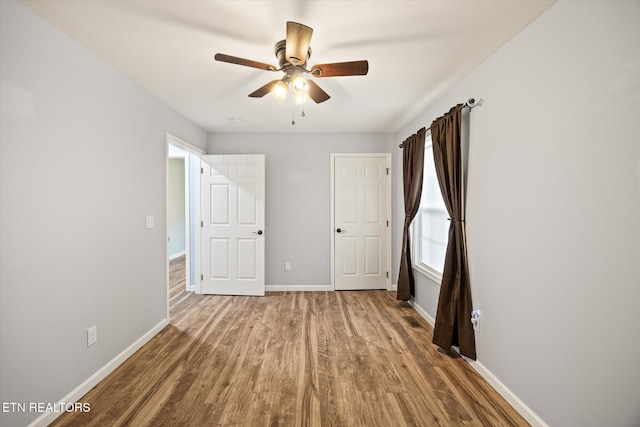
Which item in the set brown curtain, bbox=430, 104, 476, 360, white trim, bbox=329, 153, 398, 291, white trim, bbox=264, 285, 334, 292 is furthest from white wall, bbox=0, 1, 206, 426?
brown curtain, bbox=430, 104, 476, 360

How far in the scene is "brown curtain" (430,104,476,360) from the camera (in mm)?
2230

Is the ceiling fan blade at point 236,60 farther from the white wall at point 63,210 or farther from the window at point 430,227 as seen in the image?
the window at point 430,227

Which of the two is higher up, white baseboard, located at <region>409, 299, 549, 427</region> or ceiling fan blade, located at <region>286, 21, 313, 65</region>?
ceiling fan blade, located at <region>286, 21, 313, 65</region>

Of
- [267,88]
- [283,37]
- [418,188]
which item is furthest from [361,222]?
[283,37]

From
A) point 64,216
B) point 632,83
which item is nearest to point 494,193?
point 632,83

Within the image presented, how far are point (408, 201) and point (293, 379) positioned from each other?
2.46 meters

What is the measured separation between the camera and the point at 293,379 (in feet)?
6.78

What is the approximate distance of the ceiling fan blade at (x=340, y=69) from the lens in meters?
1.64

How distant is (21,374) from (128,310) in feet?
2.95

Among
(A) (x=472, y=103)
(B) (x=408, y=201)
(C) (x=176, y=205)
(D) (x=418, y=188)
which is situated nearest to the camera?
(A) (x=472, y=103)

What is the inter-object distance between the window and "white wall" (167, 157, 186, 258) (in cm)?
578

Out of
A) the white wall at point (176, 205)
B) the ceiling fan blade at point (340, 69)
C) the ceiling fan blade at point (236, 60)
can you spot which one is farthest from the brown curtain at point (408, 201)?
the white wall at point (176, 205)

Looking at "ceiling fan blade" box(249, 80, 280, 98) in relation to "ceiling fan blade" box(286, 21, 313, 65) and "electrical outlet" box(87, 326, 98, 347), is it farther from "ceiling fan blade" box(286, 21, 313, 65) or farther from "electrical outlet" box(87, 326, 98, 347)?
"electrical outlet" box(87, 326, 98, 347)

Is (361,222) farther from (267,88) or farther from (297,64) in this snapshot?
(297,64)
